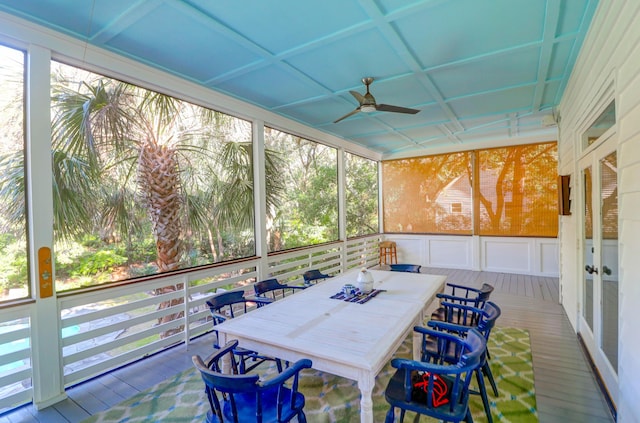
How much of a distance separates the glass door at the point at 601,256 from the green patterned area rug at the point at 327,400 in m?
0.56

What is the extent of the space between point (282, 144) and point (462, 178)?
13.4 feet

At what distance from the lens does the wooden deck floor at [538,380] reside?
218cm

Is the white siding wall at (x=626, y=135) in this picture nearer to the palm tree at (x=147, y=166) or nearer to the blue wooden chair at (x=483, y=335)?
the blue wooden chair at (x=483, y=335)

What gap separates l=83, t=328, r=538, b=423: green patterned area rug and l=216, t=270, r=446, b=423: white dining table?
21.4 inches

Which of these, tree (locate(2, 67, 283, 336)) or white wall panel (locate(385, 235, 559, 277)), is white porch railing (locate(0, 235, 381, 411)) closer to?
tree (locate(2, 67, 283, 336))

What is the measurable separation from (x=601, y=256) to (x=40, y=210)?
171 inches

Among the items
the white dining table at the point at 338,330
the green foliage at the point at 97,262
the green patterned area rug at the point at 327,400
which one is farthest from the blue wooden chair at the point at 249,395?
the green foliage at the point at 97,262

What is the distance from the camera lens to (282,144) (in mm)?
6594

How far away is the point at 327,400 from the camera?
2.28 meters

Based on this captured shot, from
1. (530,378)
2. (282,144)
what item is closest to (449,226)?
(282,144)

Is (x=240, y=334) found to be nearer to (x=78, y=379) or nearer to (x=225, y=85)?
(x=78, y=379)

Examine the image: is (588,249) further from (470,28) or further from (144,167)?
(144,167)

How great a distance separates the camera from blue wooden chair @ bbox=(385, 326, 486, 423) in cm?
153

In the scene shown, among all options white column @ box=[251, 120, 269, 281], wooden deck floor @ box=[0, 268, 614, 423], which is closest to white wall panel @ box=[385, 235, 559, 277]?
wooden deck floor @ box=[0, 268, 614, 423]
